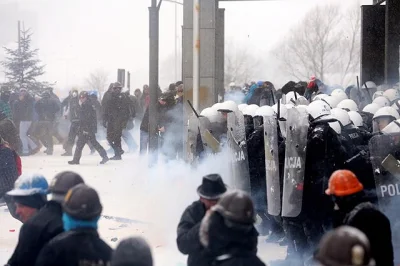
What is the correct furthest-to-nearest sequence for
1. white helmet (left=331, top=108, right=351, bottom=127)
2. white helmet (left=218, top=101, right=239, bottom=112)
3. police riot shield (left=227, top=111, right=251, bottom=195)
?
white helmet (left=218, top=101, right=239, bottom=112)
police riot shield (left=227, top=111, right=251, bottom=195)
white helmet (left=331, top=108, right=351, bottom=127)

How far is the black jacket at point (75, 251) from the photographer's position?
4465 millimetres

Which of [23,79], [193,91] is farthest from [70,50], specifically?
[193,91]

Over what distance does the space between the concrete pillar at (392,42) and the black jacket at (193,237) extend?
48.7ft

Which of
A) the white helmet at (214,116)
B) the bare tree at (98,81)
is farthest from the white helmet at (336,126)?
the bare tree at (98,81)

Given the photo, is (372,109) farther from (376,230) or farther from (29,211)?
(29,211)

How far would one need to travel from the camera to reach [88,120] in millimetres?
19500

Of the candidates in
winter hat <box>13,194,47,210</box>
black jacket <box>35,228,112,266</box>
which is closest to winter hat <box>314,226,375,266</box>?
black jacket <box>35,228,112,266</box>

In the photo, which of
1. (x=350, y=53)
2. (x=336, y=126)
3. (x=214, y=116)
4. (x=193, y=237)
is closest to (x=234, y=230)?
(x=193, y=237)

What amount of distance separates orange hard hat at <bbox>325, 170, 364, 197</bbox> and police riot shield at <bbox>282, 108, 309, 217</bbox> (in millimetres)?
2728

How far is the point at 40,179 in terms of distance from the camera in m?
5.68

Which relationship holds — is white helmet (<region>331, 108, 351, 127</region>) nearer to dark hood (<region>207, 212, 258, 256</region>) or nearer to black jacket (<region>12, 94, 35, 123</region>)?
dark hood (<region>207, 212, 258, 256</region>)

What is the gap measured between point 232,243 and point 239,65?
328ft

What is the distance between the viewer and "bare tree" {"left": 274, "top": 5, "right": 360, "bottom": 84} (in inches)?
3329

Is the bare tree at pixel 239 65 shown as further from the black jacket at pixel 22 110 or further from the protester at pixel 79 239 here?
the protester at pixel 79 239
